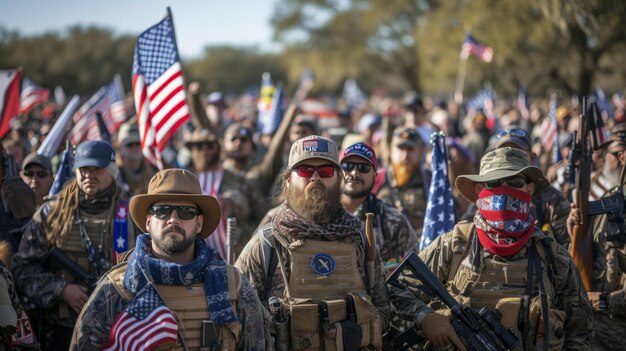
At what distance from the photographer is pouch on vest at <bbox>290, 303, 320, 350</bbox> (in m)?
4.66

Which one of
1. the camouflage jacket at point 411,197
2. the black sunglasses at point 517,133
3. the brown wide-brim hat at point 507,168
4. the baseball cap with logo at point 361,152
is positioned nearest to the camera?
the brown wide-brim hat at point 507,168

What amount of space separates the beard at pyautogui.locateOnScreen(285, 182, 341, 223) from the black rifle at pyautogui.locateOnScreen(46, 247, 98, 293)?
1.96 meters

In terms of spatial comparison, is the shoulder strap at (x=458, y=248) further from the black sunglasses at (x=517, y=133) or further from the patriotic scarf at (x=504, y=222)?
the black sunglasses at (x=517, y=133)

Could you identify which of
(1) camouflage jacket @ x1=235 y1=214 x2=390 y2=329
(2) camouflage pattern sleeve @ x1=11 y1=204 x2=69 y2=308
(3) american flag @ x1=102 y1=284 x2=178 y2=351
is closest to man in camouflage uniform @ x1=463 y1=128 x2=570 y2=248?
Result: (1) camouflage jacket @ x1=235 y1=214 x2=390 y2=329

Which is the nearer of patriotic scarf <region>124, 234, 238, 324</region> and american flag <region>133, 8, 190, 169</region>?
patriotic scarf <region>124, 234, 238, 324</region>

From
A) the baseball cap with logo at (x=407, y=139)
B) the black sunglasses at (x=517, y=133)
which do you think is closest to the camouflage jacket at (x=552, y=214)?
the black sunglasses at (x=517, y=133)

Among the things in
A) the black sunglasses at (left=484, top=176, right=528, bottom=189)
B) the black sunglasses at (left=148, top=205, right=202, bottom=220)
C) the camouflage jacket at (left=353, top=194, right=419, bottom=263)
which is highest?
the black sunglasses at (left=484, top=176, right=528, bottom=189)

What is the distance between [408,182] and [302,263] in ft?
12.4

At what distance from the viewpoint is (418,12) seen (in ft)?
192

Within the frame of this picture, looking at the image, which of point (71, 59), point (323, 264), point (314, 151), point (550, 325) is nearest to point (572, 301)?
point (550, 325)

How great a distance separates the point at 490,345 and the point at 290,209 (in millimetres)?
1518

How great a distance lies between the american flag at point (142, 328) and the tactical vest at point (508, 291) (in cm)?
205

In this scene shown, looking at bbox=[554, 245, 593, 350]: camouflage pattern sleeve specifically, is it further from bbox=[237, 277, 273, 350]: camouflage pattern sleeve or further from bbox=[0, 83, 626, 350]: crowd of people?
bbox=[237, 277, 273, 350]: camouflage pattern sleeve

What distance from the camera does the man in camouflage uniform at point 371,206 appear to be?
6.38m
